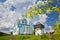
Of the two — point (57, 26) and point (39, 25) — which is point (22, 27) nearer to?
point (39, 25)

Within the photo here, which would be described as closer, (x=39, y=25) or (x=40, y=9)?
(x=40, y=9)

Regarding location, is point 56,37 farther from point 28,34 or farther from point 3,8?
point 3,8

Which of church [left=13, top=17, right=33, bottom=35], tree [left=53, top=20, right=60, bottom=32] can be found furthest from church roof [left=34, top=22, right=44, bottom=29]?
tree [left=53, top=20, right=60, bottom=32]

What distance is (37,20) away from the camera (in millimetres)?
3352

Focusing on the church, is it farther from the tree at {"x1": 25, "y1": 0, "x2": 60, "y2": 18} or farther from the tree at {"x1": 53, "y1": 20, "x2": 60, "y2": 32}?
the tree at {"x1": 53, "y1": 20, "x2": 60, "y2": 32}

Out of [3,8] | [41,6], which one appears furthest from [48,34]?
[3,8]

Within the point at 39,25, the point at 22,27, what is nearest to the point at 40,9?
the point at 39,25

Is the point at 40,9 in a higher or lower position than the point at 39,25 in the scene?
higher

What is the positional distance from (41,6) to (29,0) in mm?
365

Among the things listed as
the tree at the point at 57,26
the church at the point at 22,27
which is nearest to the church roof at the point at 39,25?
the church at the point at 22,27

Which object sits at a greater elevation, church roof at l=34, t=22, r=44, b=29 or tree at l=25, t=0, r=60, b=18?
tree at l=25, t=0, r=60, b=18

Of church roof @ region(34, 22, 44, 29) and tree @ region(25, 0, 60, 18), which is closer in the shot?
tree @ region(25, 0, 60, 18)

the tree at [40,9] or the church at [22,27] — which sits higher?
the tree at [40,9]

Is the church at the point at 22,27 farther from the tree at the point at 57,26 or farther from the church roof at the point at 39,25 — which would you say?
the tree at the point at 57,26
